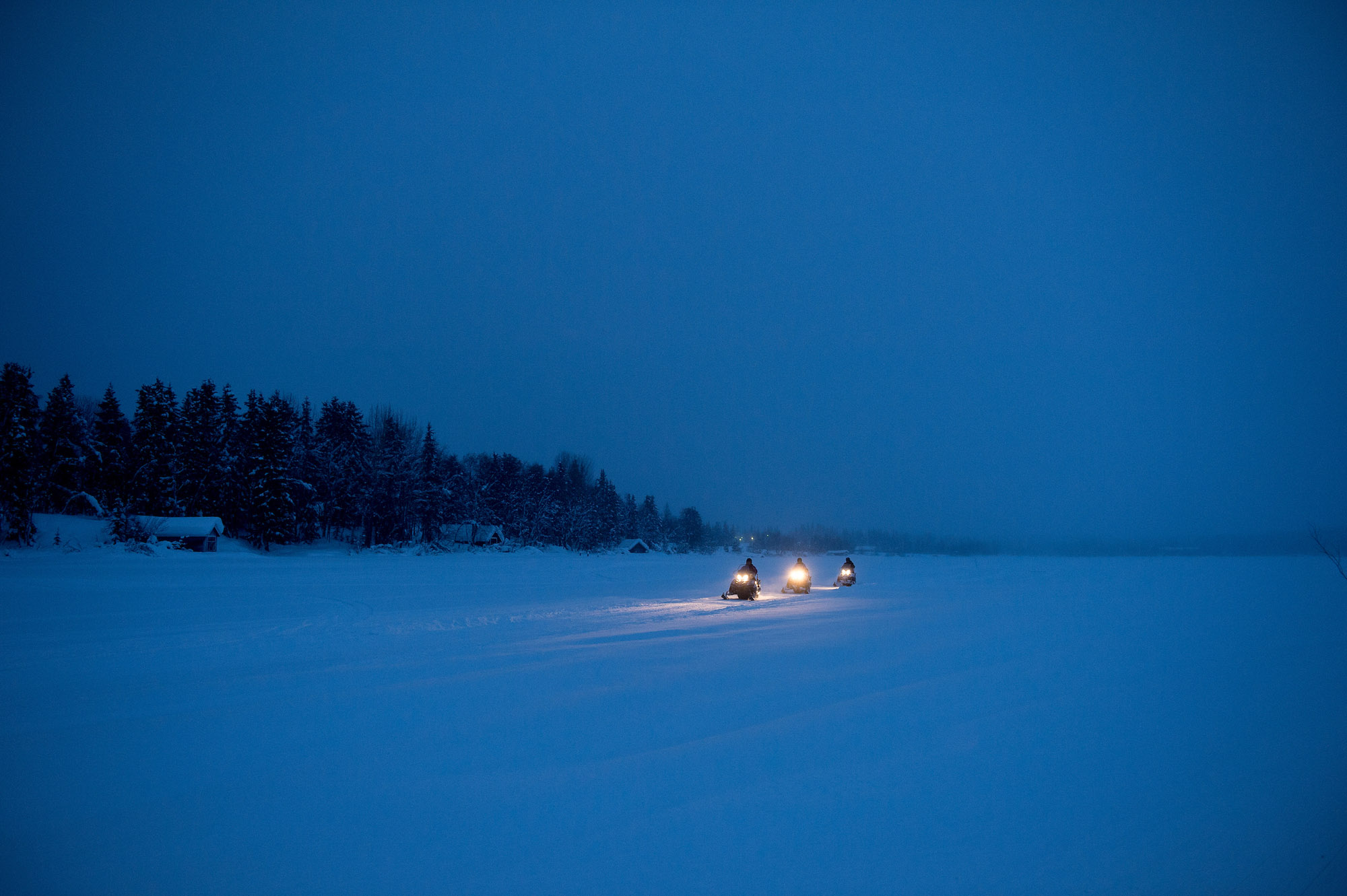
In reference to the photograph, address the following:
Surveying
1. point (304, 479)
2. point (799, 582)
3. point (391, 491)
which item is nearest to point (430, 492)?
point (391, 491)

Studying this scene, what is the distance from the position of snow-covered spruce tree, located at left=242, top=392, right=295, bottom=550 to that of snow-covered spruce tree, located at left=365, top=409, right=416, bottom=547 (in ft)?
22.4

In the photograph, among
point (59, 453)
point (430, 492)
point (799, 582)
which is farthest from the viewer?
point (430, 492)

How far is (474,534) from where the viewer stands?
221 feet

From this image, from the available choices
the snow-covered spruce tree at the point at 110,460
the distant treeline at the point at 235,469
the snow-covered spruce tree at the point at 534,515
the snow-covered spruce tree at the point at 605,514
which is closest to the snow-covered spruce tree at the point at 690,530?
the snow-covered spruce tree at the point at 605,514

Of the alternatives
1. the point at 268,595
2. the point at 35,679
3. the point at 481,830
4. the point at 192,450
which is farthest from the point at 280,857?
the point at 192,450

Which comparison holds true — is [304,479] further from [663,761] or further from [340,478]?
[663,761]

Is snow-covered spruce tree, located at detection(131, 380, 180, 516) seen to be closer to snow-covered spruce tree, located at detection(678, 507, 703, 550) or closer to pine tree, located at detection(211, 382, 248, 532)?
pine tree, located at detection(211, 382, 248, 532)

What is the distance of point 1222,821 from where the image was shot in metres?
5.33

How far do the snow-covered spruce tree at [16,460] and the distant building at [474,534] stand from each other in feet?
111

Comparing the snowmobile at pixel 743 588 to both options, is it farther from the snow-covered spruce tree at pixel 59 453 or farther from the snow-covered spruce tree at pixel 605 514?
the snow-covered spruce tree at pixel 605 514

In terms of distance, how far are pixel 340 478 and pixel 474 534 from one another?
51.3 ft

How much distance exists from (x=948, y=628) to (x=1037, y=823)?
39.4 ft

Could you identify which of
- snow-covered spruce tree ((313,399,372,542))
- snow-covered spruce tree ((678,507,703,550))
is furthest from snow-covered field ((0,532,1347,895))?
snow-covered spruce tree ((678,507,703,550))

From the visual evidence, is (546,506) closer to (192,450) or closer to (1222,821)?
(192,450)
